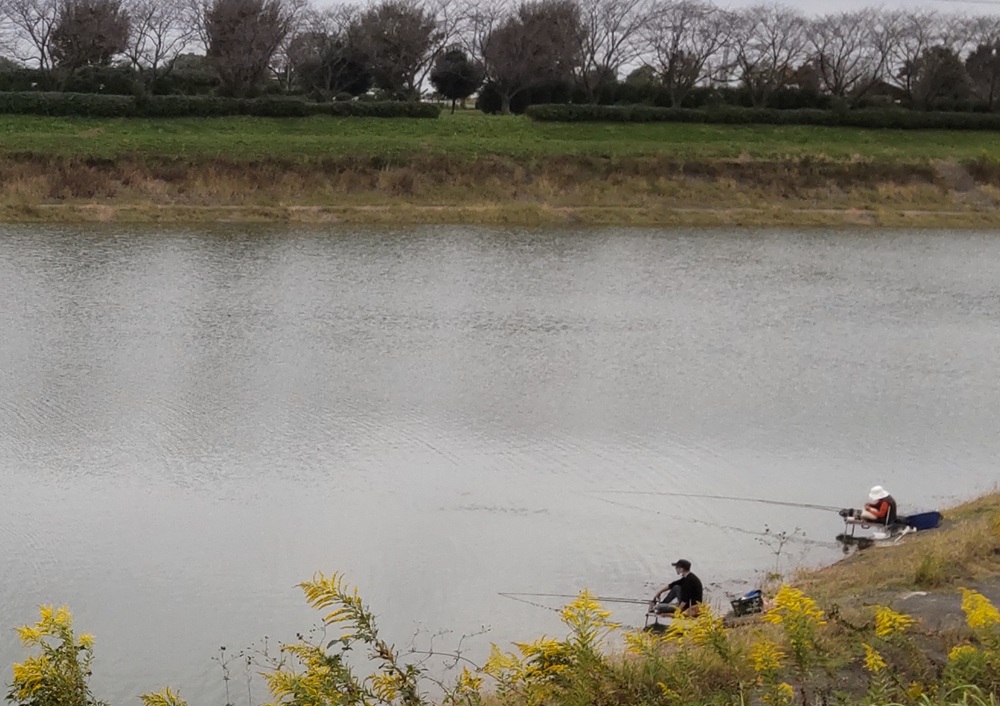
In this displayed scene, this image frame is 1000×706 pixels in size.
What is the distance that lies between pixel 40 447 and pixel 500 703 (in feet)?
34.0

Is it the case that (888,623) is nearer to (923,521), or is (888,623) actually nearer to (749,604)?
(749,604)

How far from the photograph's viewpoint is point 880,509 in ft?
47.2

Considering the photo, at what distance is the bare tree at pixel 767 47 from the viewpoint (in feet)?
195

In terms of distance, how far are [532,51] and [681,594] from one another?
4747 centimetres

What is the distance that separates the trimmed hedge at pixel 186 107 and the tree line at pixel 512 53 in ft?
8.79

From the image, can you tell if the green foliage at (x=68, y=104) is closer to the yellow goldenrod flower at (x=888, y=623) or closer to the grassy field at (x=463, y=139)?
the grassy field at (x=463, y=139)

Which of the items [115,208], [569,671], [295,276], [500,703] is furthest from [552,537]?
[115,208]

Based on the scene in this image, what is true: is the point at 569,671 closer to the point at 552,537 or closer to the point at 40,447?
the point at 552,537

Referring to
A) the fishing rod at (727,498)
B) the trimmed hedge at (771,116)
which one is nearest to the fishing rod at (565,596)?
the fishing rod at (727,498)

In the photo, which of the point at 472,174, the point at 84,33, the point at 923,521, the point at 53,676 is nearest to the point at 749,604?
the point at 923,521

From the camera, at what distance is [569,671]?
7.12m

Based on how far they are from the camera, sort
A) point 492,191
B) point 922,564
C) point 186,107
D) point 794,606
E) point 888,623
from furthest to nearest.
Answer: point 186,107 → point 492,191 → point 922,564 → point 888,623 → point 794,606

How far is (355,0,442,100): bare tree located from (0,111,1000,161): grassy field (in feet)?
15.3

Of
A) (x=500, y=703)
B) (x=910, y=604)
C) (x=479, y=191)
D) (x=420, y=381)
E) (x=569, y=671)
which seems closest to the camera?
(x=569, y=671)
